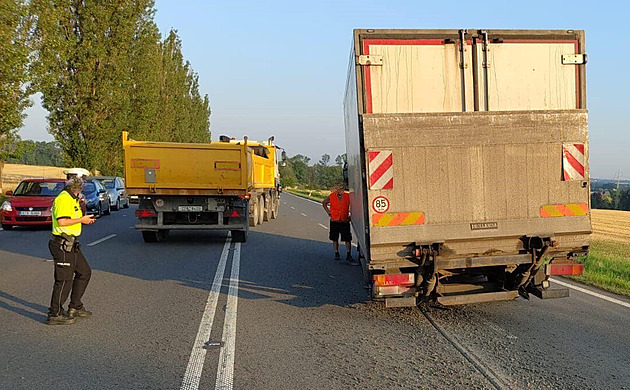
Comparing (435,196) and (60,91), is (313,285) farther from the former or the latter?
(60,91)

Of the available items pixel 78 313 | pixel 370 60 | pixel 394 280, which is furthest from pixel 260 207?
pixel 370 60

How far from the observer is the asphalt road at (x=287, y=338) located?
4.62 meters

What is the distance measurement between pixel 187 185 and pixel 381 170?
8.75 meters

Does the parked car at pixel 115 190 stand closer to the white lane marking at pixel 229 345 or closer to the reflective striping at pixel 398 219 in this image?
the white lane marking at pixel 229 345

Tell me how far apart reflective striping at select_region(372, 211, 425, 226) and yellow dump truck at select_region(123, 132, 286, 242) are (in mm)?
8402

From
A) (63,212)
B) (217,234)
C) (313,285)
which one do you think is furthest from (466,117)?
(217,234)

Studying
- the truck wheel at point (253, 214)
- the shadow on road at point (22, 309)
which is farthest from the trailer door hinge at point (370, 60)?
the truck wheel at point (253, 214)

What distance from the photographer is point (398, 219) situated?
5.80 meters

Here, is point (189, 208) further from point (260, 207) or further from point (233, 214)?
point (260, 207)

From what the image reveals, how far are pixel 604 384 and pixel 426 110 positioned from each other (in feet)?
9.93

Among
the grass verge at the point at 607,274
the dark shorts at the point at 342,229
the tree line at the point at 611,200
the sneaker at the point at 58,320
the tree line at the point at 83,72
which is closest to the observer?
the sneaker at the point at 58,320

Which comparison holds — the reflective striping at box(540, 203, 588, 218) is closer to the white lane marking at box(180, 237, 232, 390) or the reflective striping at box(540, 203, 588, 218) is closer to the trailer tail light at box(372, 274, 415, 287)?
the trailer tail light at box(372, 274, 415, 287)

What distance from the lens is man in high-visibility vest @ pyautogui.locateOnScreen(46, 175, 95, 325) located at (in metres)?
6.39

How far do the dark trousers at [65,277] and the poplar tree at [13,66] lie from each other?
1850 cm
